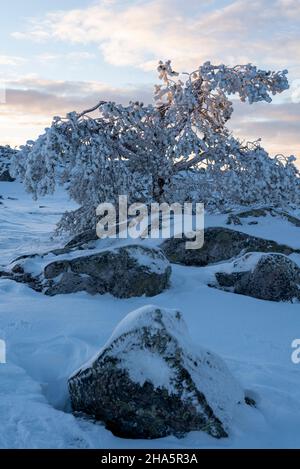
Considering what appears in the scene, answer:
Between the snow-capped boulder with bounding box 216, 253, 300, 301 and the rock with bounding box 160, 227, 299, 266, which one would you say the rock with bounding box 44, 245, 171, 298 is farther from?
the rock with bounding box 160, 227, 299, 266

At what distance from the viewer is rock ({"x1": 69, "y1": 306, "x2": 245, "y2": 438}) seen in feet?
11.7

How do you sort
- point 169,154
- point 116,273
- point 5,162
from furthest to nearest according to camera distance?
point 5,162, point 169,154, point 116,273

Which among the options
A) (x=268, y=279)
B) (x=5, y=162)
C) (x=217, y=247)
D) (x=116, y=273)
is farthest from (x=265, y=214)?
(x=5, y=162)

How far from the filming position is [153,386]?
3611 mm

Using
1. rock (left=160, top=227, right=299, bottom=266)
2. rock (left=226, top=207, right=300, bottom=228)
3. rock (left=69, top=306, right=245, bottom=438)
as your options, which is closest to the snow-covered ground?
rock (left=69, top=306, right=245, bottom=438)

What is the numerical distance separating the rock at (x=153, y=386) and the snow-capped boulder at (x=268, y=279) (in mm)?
3484

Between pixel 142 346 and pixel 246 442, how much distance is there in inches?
39.0

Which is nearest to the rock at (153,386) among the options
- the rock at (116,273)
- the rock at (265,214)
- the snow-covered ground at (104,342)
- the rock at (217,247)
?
the snow-covered ground at (104,342)

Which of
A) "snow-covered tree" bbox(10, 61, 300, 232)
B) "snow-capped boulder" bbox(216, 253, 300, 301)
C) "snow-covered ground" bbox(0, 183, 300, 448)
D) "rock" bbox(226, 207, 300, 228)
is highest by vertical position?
"snow-covered tree" bbox(10, 61, 300, 232)

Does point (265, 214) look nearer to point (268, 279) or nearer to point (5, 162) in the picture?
point (268, 279)

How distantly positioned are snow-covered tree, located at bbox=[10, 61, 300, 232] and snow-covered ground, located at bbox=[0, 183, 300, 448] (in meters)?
3.27

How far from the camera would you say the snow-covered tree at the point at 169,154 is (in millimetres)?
11578

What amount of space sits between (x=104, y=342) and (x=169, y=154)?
7956 mm
